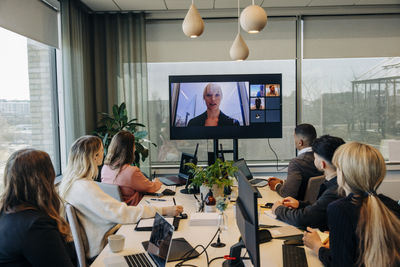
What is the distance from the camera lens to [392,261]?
126 centimetres

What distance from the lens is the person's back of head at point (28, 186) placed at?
1348mm

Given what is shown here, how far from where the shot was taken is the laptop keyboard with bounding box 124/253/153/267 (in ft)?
5.22

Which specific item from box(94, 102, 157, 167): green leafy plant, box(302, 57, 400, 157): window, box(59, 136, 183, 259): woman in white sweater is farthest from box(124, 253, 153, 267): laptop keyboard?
box(302, 57, 400, 157): window

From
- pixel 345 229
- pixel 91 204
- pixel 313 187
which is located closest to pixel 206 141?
pixel 313 187

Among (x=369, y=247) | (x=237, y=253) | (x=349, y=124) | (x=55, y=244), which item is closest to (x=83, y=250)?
(x=55, y=244)

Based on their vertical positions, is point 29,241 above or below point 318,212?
above

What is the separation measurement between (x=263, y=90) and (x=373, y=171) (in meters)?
3.06

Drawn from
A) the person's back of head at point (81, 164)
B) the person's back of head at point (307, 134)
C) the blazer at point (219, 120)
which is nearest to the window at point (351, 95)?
the blazer at point (219, 120)

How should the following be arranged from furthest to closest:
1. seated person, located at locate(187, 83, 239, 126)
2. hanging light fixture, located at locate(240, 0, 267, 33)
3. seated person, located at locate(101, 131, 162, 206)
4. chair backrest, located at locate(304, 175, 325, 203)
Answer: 1. seated person, located at locate(187, 83, 239, 126)
2. seated person, located at locate(101, 131, 162, 206)
3. chair backrest, located at locate(304, 175, 325, 203)
4. hanging light fixture, located at locate(240, 0, 267, 33)

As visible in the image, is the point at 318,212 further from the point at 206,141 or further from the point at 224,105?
the point at 206,141

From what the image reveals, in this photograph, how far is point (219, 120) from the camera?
4.34 metres

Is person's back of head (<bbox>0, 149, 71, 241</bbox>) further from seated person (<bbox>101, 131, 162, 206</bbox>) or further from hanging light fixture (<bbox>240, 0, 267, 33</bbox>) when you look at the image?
hanging light fixture (<bbox>240, 0, 267, 33</bbox>)

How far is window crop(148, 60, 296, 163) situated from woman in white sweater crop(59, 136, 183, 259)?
2676 millimetres

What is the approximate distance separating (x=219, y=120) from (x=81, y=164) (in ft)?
7.96
